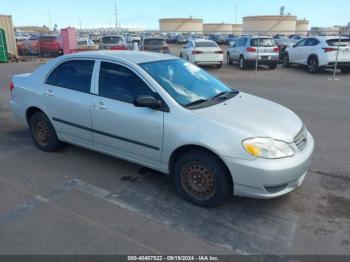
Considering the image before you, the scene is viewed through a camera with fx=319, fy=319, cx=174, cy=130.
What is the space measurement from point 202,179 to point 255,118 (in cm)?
89

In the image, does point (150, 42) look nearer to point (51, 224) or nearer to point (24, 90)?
point (24, 90)

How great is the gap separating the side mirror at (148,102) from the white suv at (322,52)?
13.1 metres

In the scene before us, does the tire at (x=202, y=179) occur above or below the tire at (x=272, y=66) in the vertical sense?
above

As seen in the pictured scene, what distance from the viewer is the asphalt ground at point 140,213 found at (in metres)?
2.90

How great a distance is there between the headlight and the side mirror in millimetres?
1058

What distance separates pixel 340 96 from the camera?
32.2ft

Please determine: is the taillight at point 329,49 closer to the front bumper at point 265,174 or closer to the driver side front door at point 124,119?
the front bumper at point 265,174

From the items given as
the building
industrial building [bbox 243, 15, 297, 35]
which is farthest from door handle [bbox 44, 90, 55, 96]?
the building

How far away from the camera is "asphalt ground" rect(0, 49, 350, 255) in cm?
290

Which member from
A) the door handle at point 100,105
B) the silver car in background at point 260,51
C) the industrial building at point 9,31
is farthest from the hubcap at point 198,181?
the industrial building at point 9,31

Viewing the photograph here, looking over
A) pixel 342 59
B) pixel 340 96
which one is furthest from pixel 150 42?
pixel 340 96

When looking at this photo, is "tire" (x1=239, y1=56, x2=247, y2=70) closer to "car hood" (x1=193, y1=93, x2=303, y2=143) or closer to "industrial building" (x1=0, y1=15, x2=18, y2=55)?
"car hood" (x1=193, y1=93, x2=303, y2=143)

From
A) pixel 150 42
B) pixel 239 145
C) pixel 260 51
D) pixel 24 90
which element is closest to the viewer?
pixel 239 145

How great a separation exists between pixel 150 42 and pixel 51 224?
56.7ft
